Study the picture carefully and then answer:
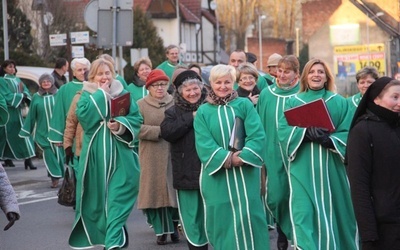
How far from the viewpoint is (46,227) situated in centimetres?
1334

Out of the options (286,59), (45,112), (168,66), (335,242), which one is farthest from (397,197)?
(45,112)

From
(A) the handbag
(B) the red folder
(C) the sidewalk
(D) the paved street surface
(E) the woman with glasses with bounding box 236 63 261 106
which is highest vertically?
(E) the woman with glasses with bounding box 236 63 261 106

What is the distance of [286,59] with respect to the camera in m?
11.0

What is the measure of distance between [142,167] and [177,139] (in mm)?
1839

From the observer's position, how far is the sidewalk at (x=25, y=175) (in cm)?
1872

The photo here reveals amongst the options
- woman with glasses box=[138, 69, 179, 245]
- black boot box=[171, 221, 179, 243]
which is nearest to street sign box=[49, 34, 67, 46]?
woman with glasses box=[138, 69, 179, 245]

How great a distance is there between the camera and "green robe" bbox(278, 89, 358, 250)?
30.6 feet

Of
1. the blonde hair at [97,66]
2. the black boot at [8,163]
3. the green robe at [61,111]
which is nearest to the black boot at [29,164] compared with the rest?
the black boot at [8,163]

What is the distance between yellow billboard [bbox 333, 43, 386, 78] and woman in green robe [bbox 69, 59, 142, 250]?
6803 centimetres

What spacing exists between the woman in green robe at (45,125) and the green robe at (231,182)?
8.60 m

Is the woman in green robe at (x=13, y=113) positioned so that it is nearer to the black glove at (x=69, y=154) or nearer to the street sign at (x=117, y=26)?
the street sign at (x=117, y=26)

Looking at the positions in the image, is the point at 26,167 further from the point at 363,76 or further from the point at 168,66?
the point at 363,76

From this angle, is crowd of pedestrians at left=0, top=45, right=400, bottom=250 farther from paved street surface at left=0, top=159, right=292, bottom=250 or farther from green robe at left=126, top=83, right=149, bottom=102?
green robe at left=126, top=83, right=149, bottom=102

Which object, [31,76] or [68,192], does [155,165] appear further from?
[31,76]
